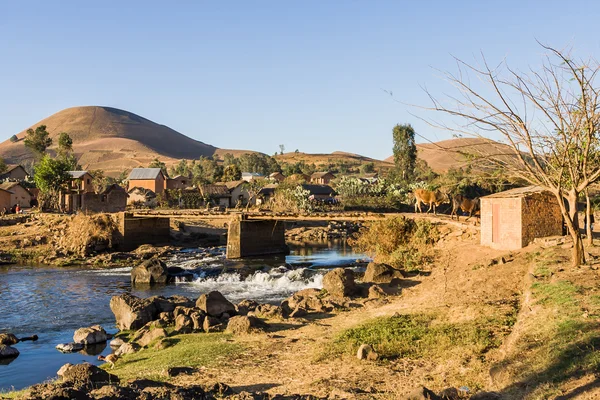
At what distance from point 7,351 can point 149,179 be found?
226 ft

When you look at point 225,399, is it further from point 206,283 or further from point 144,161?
point 144,161

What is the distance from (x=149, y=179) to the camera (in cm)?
8375

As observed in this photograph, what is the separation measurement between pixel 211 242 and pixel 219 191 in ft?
94.9

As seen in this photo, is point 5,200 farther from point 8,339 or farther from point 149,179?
point 8,339

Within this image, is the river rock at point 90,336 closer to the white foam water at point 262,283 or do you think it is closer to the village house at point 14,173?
the white foam water at point 262,283

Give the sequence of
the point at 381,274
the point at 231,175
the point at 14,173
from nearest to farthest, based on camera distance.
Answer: the point at 381,274 < the point at 14,173 < the point at 231,175

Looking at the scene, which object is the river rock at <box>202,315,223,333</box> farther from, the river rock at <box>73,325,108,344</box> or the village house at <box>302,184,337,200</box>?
the village house at <box>302,184,337,200</box>

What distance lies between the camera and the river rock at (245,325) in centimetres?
1558

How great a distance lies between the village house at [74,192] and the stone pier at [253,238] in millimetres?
27897

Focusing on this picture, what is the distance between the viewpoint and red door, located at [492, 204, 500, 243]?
914 inches

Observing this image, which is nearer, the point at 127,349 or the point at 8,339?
the point at 127,349

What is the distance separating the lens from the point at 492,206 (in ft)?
A: 76.7

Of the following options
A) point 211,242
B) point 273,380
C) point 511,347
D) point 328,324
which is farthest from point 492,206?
point 211,242

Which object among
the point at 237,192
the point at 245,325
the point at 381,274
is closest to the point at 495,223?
the point at 381,274
